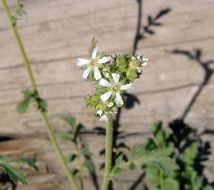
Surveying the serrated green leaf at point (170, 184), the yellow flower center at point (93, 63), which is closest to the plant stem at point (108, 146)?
the yellow flower center at point (93, 63)

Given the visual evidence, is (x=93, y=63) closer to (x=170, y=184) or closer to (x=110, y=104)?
(x=110, y=104)

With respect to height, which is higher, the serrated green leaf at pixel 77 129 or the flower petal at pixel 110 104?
the serrated green leaf at pixel 77 129

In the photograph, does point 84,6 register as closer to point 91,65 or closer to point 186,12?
point 186,12

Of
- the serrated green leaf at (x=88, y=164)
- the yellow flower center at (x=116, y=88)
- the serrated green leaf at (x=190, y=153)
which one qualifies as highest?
the serrated green leaf at (x=88, y=164)

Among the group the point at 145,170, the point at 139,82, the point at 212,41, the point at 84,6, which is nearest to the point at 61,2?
the point at 84,6

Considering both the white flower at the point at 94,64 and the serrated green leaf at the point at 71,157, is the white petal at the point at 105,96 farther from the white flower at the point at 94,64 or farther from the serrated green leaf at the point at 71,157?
the serrated green leaf at the point at 71,157

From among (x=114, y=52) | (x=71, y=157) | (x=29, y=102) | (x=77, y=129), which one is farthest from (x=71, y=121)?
(x=114, y=52)
